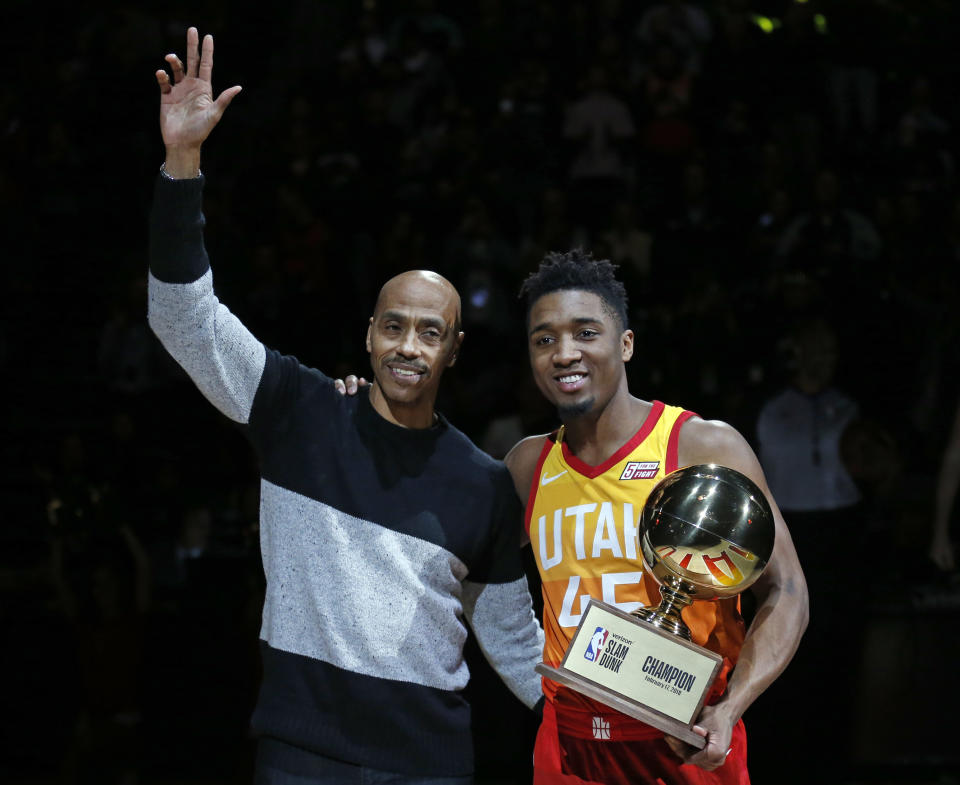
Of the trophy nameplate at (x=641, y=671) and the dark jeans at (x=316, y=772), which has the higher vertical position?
the trophy nameplate at (x=641, y=671)

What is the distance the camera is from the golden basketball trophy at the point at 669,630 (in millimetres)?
2504

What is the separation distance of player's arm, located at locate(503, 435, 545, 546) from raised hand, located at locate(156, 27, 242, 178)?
1158 millimetres

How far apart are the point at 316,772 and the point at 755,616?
3.55ft

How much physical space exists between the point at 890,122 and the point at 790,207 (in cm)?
198

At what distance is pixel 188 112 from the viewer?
103 inches

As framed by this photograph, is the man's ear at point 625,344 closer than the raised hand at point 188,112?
No

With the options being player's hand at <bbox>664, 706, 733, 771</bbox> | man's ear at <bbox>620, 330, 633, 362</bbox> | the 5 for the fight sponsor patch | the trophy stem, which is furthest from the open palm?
player's hand at <bbox>664, 706, 733, 771</bbox>

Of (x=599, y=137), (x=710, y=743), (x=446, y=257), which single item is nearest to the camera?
(x=710, y=743)

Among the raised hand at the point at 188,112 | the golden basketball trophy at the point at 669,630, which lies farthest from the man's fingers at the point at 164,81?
the golden basketball trophy at the point at 669,630

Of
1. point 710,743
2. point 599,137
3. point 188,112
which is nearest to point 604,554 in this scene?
point 710,743

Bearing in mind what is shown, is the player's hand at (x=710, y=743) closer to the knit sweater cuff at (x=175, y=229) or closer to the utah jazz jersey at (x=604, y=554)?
the utah jazz jersey at (x=604, y=554)

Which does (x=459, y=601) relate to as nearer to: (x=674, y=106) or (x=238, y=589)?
(x=238, y=589)

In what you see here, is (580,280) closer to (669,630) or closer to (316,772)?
(669,630)

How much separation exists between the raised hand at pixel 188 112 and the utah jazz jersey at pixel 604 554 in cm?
121
